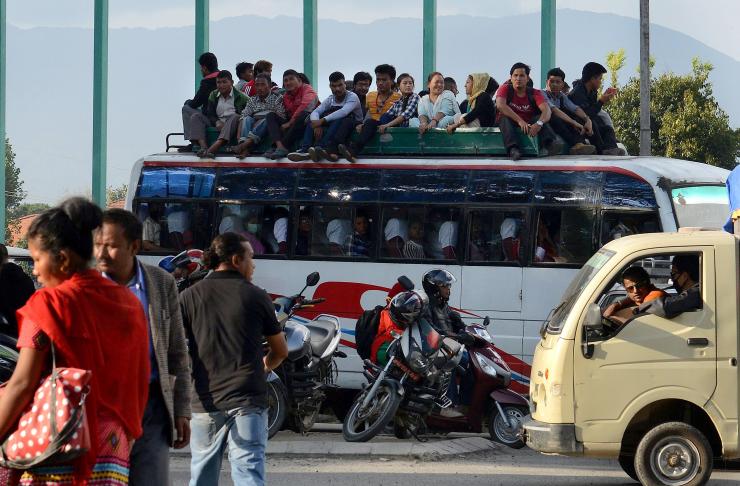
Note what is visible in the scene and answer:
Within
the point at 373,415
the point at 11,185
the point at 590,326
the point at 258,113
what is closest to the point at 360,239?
the point at 258,113

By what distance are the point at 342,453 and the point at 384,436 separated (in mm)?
1975

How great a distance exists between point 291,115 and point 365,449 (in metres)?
6.14

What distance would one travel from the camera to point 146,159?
16.8m

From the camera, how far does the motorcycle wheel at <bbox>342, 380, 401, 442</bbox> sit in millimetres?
11820

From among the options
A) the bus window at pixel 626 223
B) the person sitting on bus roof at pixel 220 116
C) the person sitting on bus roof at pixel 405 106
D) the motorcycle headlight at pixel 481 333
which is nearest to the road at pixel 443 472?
the motorcycle headlight at pixel 481 333

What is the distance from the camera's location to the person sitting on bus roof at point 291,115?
53.2ft

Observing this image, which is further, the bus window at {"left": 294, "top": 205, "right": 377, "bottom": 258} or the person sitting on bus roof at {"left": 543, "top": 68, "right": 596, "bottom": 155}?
the bus window at {"left": 294, "top": 205, "right": 377, "bottom": 258}

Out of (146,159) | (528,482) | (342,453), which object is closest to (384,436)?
(342,453)

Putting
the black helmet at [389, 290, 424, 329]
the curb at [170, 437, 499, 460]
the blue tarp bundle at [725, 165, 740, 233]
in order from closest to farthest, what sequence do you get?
the blue tarp bundle at [725, 165, 740, 233], the curb at [170, 437, 499, 460], the black helmet at [389, 290, 424, 329]

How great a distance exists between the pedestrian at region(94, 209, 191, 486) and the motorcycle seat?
6.98 m

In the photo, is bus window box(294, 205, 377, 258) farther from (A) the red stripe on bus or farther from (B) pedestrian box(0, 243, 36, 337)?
(B) pedestrian box(0, 243, 36, 337)

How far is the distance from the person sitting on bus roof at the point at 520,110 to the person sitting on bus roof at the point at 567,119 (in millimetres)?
161

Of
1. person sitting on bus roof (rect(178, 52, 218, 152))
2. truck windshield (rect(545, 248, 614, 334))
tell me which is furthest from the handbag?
person sitting on bus roof (rect(178, 52, 218, 152))

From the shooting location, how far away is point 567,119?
50.6ft
